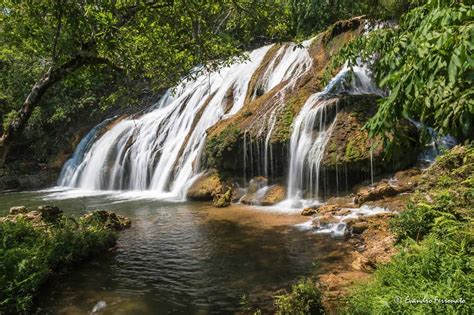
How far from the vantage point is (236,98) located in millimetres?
21469

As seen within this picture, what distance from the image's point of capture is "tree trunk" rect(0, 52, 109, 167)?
686 centimetres

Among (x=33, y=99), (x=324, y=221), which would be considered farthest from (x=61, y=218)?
(x=324, y=221)

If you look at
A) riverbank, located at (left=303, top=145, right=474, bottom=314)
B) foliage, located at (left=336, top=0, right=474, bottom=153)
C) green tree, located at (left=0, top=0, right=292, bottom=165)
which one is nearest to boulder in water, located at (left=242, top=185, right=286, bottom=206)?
riverbank, located at (left=303, top=145, right=474, bottom=314)

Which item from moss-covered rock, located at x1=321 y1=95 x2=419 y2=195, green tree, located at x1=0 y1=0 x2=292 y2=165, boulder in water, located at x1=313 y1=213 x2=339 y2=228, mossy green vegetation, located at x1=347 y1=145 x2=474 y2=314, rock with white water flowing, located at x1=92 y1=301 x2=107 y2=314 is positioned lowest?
rock with white water flowing, located at x1=92 y1=301 x2=107 y2=314

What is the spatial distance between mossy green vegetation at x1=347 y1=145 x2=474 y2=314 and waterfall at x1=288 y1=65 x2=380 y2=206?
23.5 feet

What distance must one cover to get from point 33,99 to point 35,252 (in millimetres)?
2881

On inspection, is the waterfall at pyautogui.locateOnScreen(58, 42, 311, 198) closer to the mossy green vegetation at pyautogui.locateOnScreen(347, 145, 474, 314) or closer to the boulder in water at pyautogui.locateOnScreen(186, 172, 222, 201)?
the boulder in water at pyautogui.locateOnScreen(186, 172, 222, 201)

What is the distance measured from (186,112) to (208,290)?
1677 cm

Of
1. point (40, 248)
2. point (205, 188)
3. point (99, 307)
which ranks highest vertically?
point (205, 188)

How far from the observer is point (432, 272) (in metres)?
Result: 4.48

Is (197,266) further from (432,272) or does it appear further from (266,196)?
(266,196)

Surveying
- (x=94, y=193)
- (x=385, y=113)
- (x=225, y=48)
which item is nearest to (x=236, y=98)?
(x=94, y=193)

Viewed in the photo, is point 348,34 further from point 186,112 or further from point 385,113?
point 385,113

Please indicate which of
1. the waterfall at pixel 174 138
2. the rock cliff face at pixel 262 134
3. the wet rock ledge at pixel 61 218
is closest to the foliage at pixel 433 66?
the wet rock ledge at pixel 61 218
